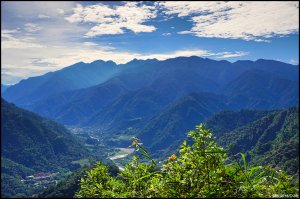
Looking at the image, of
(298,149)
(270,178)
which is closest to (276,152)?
(298,149)

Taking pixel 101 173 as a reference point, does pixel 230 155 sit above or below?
above

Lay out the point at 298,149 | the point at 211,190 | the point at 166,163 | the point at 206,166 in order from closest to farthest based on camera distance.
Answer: the point at 211,190 → the point at 206,166 → the point at 166,163 → the point at 298,149

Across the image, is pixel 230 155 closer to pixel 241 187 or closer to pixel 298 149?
pixel 241 187

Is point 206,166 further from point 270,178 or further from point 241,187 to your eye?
point 270,178

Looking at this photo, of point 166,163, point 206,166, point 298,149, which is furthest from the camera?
point 298,149

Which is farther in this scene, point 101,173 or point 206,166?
point 101,173

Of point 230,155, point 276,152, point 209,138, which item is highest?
point 209,138
